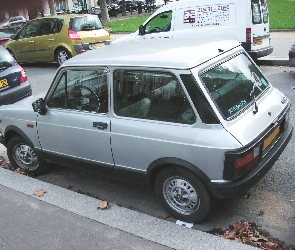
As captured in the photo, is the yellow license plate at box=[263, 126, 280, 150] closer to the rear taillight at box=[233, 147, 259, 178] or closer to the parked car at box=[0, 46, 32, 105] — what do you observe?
the rear taillight at box=[233, 147, 259, 178]

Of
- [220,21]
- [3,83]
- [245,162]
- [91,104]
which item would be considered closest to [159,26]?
[220,21]

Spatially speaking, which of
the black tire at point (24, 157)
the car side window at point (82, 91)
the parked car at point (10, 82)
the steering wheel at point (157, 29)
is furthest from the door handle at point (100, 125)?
the steering wheel at point (157, 29)

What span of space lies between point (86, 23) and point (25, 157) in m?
7.99

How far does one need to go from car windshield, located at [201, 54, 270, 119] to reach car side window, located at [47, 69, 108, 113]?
112 cm

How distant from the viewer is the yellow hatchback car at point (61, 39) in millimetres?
11500

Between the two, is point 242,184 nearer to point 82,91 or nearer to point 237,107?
point 237,107

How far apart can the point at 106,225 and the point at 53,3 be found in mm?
2936

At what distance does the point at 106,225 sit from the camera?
3.38 meters

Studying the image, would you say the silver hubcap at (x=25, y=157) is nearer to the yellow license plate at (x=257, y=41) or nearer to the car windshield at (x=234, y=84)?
the car windshield at (x=234, y=84)

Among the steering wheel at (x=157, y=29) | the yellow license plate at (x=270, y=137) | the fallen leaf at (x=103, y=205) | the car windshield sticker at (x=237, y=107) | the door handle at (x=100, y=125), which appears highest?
the car windshield sticker at (x=237, y=107)

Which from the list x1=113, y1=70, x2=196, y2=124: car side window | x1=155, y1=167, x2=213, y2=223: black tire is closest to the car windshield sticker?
x1=113, y1=70, x2=196, y2=124: car side window

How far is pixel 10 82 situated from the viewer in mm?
7336

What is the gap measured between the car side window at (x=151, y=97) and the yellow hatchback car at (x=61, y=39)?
27.0 ft

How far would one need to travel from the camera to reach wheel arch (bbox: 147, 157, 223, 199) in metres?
3.13
